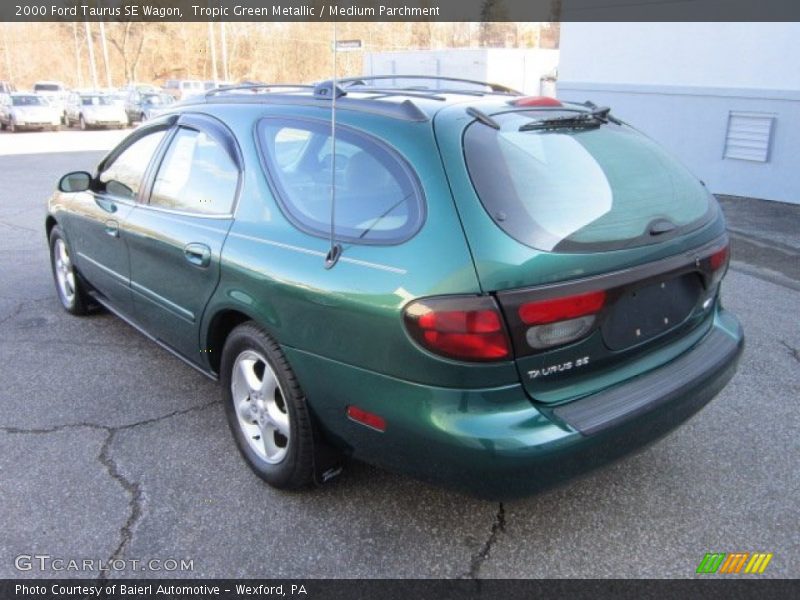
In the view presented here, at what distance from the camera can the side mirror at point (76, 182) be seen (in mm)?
4316

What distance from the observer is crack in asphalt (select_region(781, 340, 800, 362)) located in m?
4.16

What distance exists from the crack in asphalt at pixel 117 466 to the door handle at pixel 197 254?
3.06 feet

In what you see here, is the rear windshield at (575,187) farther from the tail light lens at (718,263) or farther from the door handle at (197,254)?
the door handle at (197,254)

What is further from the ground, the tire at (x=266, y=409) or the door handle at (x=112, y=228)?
the door handle at (x=112, y=228)

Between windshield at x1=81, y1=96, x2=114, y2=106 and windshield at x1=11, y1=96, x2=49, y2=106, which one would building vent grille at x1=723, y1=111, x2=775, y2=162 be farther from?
windshield at x1=11, y1=96, x2=49, y2=106

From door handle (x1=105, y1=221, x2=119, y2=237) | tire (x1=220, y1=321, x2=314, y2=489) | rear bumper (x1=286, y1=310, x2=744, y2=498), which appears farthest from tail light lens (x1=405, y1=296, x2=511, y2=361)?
door handle (x1=105, y1=221, x2=119, y2=237)

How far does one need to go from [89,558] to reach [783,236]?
294 inches

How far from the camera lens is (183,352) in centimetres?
340

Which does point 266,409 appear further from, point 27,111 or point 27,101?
point 27,101

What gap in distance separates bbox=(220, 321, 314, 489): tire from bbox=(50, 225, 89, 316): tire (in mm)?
2379

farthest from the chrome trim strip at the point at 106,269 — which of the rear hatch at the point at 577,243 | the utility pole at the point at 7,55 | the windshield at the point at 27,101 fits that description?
the utility pole at the point at 7,55

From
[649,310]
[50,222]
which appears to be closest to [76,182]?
[50,222]

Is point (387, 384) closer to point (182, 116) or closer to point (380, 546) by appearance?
point (380, 546)
